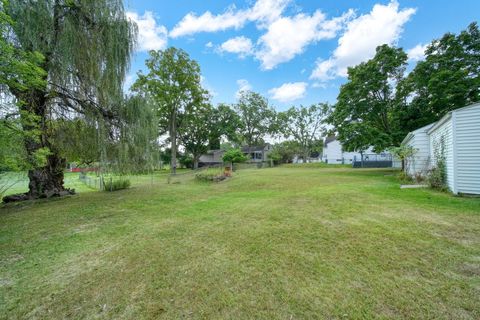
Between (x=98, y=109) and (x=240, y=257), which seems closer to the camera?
(x=240, y=257)

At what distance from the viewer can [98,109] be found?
7219 mm

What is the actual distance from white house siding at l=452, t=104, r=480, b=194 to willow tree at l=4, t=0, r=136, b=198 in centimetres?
1105

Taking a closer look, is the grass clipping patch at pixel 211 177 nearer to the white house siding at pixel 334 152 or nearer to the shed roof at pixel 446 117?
the shed roof at pixel 446 117

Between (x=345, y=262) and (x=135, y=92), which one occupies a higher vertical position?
(x=135, y=92)

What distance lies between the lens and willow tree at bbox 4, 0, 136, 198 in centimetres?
590

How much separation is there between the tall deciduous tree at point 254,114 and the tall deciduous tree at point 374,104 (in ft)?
78.9

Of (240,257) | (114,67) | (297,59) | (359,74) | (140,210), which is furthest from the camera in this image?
(297,59)

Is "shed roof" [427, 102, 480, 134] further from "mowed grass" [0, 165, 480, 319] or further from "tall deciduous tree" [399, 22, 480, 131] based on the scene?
"tall deciduous tree" [399, 22, 480, 131]

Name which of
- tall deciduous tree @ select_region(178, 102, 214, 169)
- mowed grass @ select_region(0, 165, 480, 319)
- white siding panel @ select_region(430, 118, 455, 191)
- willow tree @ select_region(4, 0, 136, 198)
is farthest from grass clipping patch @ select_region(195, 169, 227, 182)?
tall deciduous tree @ select_region(178, 102, 214, 169)

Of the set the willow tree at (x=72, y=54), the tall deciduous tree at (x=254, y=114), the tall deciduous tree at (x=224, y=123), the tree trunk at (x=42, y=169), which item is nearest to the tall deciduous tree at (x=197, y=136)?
the tall deciduous tree at (x=224, y=123)

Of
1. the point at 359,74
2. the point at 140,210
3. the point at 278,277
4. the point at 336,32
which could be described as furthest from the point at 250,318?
the point at 359,74

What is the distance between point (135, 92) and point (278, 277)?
859cm

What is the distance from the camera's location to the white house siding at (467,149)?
5523mm

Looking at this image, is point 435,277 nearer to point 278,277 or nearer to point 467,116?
point 278,277
